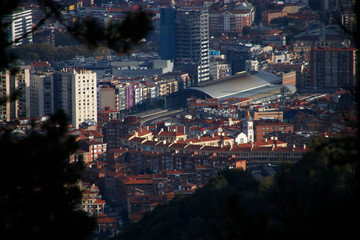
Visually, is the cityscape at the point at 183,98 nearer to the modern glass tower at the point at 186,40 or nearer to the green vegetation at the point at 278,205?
the modern glass tower at the point at 186,40

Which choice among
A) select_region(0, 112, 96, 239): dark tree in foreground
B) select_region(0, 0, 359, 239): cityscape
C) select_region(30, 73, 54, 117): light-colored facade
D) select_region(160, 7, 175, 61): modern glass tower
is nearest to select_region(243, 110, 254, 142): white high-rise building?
select_region(0, 0, 359, 239): cityscape

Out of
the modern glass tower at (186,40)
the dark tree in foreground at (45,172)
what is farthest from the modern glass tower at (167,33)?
the dark tree in foreground at (45,172)

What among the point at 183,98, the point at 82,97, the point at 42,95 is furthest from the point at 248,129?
the point at 183,98

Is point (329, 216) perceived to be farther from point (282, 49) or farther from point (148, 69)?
point (282, 49)

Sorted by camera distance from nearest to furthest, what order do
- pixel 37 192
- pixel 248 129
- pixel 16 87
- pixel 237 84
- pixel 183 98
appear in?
pixel 37 192, pixel 248 129, pixel 16 87, pixel 183 98, pixel 237 84

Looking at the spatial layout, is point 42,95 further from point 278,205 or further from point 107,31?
point 278,205
